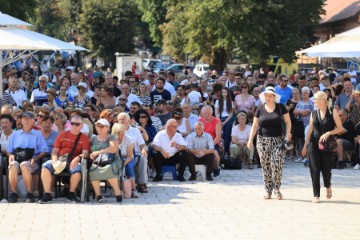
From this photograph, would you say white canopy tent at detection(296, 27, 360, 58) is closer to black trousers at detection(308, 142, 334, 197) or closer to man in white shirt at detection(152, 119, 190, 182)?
black trousers at detection(308, 142, 334, 197)

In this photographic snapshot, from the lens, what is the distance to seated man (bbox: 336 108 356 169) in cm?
1805

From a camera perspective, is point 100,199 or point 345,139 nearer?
point 100,199

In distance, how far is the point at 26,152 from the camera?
1381 centimetres

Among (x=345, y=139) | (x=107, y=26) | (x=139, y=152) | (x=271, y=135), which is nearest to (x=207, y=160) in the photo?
(x=139, y=152)

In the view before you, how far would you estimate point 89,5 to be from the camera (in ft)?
215

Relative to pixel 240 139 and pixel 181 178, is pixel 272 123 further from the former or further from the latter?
pixel 240 139

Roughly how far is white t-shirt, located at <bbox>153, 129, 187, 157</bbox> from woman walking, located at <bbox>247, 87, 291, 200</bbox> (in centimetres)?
252

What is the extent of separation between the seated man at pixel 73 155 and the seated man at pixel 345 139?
6.48 meters

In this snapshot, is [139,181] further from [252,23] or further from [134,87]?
[252,23]

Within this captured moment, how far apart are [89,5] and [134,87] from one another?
45.2 m

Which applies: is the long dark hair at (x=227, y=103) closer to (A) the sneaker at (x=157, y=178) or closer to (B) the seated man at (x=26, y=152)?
(A) the sneaker at (x=157, y=178)

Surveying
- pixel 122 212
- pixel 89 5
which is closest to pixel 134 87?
pixel 122 212

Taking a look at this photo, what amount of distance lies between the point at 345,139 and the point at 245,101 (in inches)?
97.4

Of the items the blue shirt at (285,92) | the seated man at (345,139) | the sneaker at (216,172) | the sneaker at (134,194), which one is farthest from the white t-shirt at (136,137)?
the blue shirt at (285,92)
